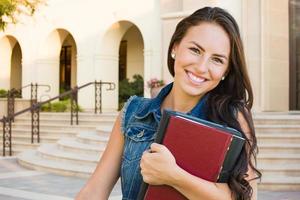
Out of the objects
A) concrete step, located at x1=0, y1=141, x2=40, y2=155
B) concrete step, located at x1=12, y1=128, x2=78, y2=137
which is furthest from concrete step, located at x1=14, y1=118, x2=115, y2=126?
concrete step, located at x1=0, y1=141, x2=40, y2=155

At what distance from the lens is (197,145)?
4.27ft

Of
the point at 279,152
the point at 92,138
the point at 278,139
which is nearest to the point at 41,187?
the point at 92,138

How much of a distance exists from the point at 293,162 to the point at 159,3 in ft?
27.8

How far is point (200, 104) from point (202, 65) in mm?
137

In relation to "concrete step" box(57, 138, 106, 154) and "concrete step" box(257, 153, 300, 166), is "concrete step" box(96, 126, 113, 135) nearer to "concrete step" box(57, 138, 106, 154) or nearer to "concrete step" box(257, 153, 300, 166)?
"concrete step" box(57, 138, 106, 154)

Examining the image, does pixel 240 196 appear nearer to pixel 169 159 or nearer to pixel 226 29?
pixel 169 159

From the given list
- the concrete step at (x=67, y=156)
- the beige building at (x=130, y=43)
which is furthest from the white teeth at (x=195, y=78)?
the beige building at (x=130, y=43)

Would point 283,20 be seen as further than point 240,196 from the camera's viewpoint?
Yes

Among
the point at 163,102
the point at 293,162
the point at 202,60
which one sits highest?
the point at 202,60

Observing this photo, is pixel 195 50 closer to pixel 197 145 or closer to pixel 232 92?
pixel 232 92

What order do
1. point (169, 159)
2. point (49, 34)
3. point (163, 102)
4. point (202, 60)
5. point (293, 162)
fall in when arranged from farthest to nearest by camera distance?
1. point (49, 34)
2. point (293, 162)
3. point (163, 102)
4. point (202, 60)
5. point (169, 159)

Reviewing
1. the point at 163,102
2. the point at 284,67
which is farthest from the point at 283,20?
the point at 163,102

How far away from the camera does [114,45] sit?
16984 millimetres

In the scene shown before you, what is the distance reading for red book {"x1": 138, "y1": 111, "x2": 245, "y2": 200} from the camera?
4.20 feet
